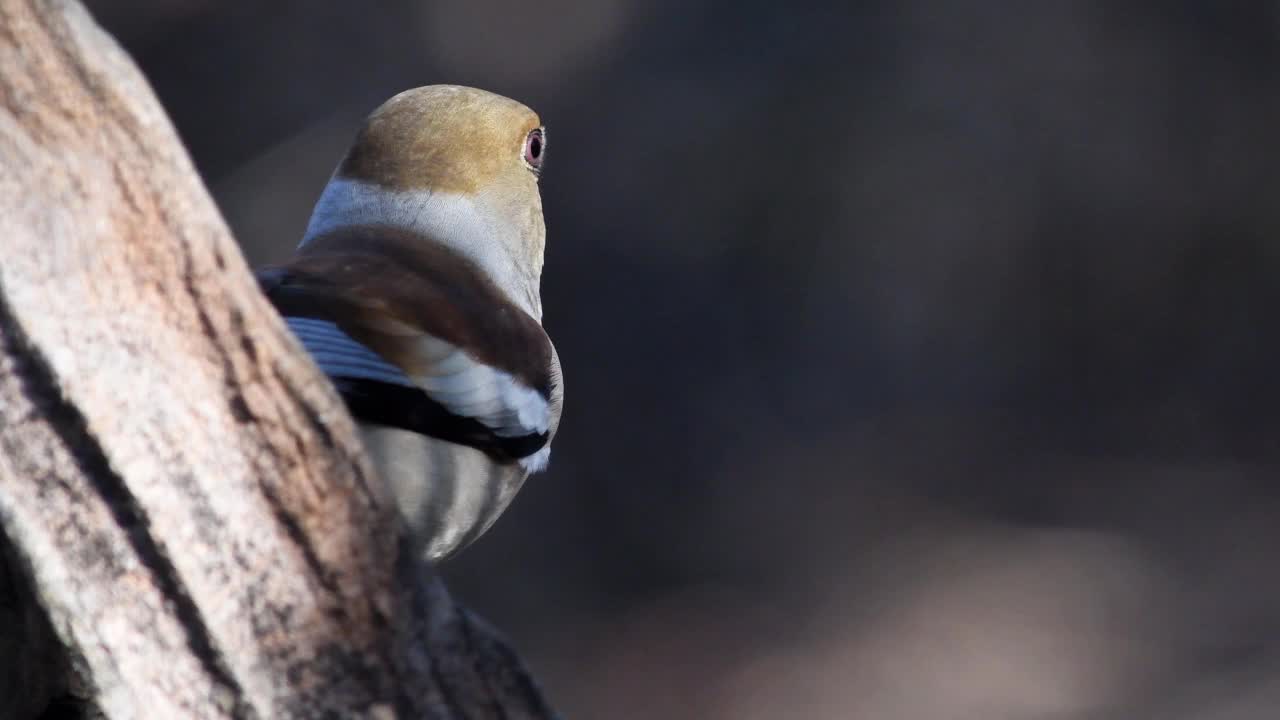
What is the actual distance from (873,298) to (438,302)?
481cm

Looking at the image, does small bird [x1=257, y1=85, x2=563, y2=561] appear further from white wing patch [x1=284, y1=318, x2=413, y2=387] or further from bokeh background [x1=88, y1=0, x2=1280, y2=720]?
bokeh background [x1=88, y1=0, x2=1280, y2=720]

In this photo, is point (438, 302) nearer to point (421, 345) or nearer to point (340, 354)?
point (421, 345)

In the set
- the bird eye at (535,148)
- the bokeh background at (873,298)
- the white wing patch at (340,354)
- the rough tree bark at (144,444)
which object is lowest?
the rough tree bark at (144,444)

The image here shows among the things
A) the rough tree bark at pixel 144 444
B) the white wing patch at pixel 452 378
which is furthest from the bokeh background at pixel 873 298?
the rough tree bark at pixel 144 444

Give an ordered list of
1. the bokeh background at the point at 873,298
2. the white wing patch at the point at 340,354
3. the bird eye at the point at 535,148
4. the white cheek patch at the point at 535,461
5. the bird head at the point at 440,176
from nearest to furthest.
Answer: the white wing patch at the point at 340,354
the white cheek patch at the point at 535,461
the bird head at the point at 440,176
the bird eye at the point at 535,148
the bokeh background at the point at 873,298

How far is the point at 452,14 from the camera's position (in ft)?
26.1

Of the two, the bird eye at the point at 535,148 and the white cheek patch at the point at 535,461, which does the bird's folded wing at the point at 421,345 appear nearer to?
the white cheek patch at the point at 535,461

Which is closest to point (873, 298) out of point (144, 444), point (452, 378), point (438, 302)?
point (438, 302)

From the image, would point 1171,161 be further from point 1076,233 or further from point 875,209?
point 875,209

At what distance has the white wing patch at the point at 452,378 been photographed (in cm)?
237

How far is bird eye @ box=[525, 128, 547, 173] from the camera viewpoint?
10.7 ft

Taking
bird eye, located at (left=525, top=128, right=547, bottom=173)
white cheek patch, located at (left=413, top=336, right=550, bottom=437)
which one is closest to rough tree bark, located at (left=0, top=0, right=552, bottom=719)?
white cheek patch, located at (left=413, top=336, right=550, bottom=437)

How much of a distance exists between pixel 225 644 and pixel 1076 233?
6.48 metres

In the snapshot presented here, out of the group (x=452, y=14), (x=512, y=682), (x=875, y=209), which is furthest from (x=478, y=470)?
(x=452, y=14)
